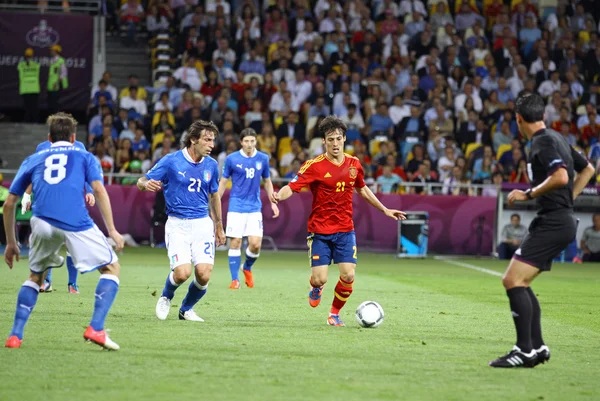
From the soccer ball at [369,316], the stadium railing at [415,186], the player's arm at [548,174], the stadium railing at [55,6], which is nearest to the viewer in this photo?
the player's arm at [548,174]

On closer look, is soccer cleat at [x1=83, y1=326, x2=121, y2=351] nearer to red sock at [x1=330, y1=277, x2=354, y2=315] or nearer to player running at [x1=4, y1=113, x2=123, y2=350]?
player running at [x1=4, y1=113, x2=123, y2=350]

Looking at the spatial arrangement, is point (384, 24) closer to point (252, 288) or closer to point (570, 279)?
point (570, 279)

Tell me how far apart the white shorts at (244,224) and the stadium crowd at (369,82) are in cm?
830

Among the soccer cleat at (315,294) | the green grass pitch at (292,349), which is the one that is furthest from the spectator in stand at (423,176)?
the soccer cleat at (315,294)

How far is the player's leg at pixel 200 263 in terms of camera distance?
11219mm

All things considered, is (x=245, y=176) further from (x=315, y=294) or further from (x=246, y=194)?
(x=315, y=294)

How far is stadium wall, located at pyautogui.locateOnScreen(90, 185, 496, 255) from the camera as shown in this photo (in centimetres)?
2548

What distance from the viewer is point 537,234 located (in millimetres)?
8555

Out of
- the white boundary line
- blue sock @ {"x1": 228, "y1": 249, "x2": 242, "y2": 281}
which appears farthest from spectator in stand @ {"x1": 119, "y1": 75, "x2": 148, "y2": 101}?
blue sock @ {"x1": 228, "y1": 249, "x2": 242, "y2": 281}

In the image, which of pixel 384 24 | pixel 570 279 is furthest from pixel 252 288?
pixel 384 24

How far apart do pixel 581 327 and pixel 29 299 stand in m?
6.51

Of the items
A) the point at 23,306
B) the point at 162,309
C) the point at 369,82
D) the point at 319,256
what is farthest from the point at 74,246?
the point at 369,82

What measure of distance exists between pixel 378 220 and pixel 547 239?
17290mm

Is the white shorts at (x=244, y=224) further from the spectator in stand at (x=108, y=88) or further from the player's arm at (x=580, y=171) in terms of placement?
the spectator in stand at (x=108, y=88)
